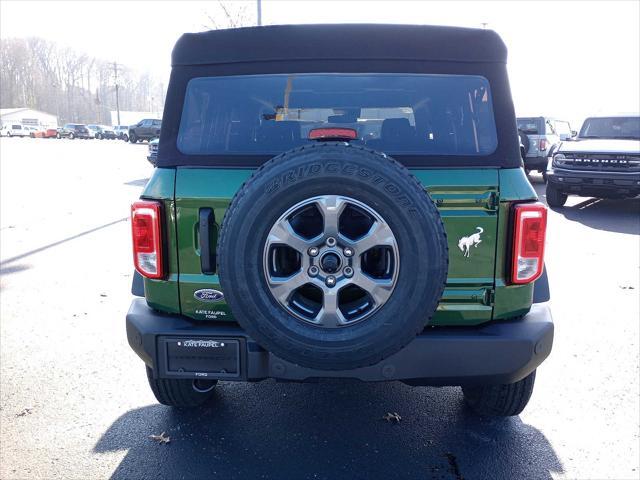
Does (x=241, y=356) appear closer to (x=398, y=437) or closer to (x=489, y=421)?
(x=398, y=437)

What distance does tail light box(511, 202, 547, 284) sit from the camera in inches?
92.0

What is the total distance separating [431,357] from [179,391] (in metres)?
1.55

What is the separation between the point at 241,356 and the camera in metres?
2.35

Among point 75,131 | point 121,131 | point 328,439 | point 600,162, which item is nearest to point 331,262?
point 328,439

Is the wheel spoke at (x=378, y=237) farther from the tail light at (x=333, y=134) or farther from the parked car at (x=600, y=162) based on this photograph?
Result: the parked car at (x=600, y=162)

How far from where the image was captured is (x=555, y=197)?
11336 millimetres

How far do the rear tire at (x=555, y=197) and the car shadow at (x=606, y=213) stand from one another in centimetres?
15

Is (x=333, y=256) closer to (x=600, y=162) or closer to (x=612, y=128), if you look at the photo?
(x=600, y=162)

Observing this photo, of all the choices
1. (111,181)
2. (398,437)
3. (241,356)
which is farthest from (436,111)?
(111,181)

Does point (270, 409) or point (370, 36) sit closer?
point (370, 36)

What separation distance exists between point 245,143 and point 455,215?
41.6 inches

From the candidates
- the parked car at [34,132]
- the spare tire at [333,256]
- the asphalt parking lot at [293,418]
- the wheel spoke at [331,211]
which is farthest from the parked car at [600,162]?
the parked car at [34,132]

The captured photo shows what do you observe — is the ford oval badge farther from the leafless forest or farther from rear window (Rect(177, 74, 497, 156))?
the leafless forest

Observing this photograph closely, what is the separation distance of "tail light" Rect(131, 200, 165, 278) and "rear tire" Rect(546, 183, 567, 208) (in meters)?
10.5
